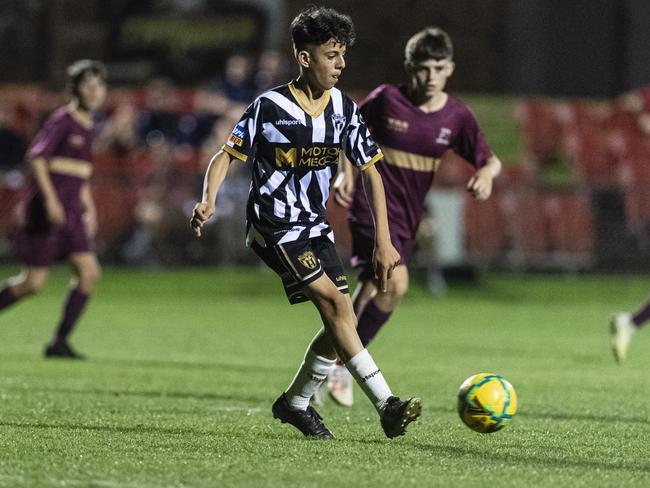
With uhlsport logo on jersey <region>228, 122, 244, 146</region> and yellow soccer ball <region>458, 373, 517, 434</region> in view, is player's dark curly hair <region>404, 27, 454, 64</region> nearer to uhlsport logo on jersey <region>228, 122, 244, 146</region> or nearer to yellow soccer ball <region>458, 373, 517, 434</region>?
uhlsport logo on jersey <region>228, 122, 244, 146</region>

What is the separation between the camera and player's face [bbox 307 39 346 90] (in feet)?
22.5

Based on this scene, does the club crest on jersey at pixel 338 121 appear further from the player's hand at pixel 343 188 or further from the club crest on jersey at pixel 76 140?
the club crest on jersey at pixel 76 140

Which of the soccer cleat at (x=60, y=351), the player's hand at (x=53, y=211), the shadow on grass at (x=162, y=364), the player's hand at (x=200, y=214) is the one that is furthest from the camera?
the soccer cleat at (x=60, y=351)

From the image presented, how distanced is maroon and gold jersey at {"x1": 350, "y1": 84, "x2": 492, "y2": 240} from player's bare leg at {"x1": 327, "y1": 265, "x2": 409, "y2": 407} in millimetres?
321

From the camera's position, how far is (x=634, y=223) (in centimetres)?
2025

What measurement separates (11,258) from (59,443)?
1348 cm

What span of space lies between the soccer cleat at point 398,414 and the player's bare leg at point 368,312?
1796 millimetres

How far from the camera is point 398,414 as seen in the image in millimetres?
6734

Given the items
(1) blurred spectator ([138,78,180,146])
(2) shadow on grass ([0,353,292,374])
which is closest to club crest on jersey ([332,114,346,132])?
(2) shadow on grass ([0,353,292,374])

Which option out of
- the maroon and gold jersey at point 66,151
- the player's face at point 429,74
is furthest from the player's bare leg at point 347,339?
the maroon and gold jersey at point 66,151

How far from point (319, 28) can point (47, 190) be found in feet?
16.8

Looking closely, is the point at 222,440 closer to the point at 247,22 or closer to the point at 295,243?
the point at 295,243

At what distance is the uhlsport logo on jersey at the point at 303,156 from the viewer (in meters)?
6.95

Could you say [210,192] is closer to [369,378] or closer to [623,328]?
[369,378]
